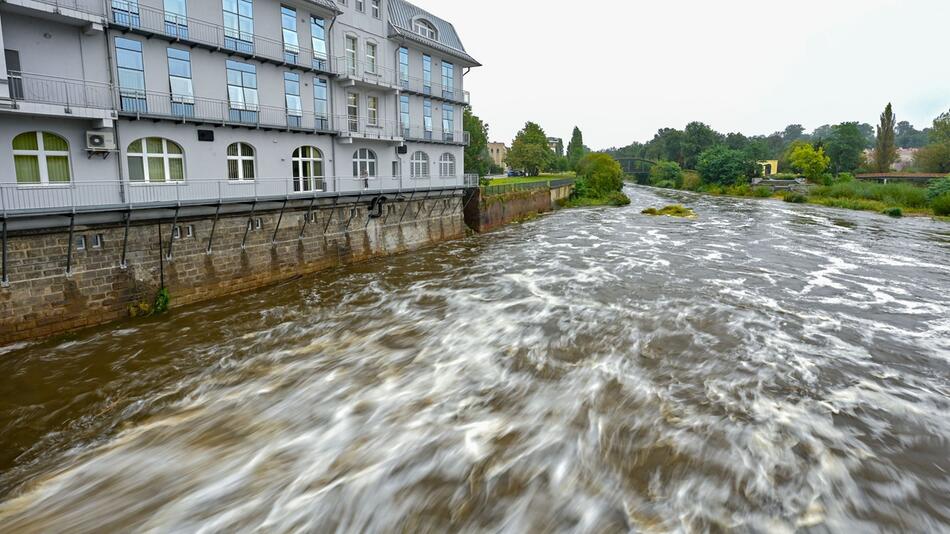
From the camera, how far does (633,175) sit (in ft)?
384

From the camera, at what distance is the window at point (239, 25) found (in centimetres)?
1827

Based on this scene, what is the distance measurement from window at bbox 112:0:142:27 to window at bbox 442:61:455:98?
1714 cm

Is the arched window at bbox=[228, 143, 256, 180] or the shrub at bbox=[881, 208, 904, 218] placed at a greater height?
the arched window at bbox=[228, 143, 256, 180]

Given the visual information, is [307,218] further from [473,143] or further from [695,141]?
[695,141]

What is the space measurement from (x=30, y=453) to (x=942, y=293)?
24.9 m

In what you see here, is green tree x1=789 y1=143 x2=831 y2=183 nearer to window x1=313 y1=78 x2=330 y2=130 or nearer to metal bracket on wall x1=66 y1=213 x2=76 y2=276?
window x1=313 y1=78 x2=330 y2=130

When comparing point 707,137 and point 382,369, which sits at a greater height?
point 707,137

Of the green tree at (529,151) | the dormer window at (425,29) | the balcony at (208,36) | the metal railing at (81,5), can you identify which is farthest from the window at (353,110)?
the green tree at (529,151)

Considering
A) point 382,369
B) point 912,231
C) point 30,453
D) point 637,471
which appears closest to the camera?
point 637,471

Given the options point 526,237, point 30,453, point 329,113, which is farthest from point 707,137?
point 30,453

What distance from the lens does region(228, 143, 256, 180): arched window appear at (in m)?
18.8

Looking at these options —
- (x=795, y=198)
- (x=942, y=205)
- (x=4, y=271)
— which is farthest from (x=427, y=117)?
(x=795, y=198)

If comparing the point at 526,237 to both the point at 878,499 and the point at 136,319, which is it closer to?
the point at 136,319

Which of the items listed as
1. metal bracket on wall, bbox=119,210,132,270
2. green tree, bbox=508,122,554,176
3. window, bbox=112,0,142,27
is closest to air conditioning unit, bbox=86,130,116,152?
metal bracket on wall, bbox=119,210,132,270
